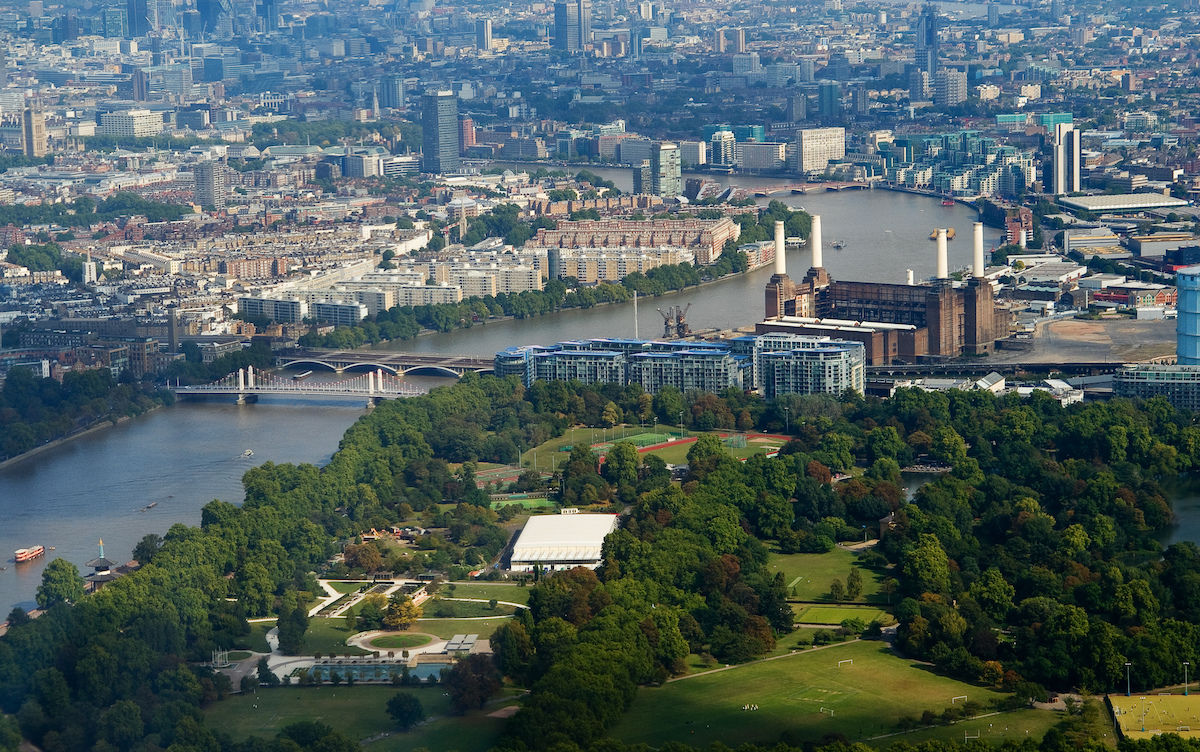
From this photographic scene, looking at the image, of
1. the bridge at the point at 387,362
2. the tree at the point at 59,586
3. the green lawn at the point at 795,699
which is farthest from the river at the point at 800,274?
the green lawn at the point at 795,699

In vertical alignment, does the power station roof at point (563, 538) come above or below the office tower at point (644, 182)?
below

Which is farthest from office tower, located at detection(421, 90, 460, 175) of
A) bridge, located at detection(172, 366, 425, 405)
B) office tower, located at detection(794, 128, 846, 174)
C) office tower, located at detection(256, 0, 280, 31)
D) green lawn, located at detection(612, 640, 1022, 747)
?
green lawn, located at detection(612, 640, 1022, 747)

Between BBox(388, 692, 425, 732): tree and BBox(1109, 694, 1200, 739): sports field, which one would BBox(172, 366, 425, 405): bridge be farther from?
BBox(1109, 694, 1200, 739): sports field

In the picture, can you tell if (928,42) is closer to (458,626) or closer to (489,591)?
(489,591)

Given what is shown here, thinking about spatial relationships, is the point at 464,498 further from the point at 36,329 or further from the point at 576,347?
the point at 36,329

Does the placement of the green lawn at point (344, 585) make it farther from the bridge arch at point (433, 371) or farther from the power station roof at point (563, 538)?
the bridge arch at point (433, 371)

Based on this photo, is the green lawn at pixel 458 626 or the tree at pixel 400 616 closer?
the green lawn at pixel 458 626
